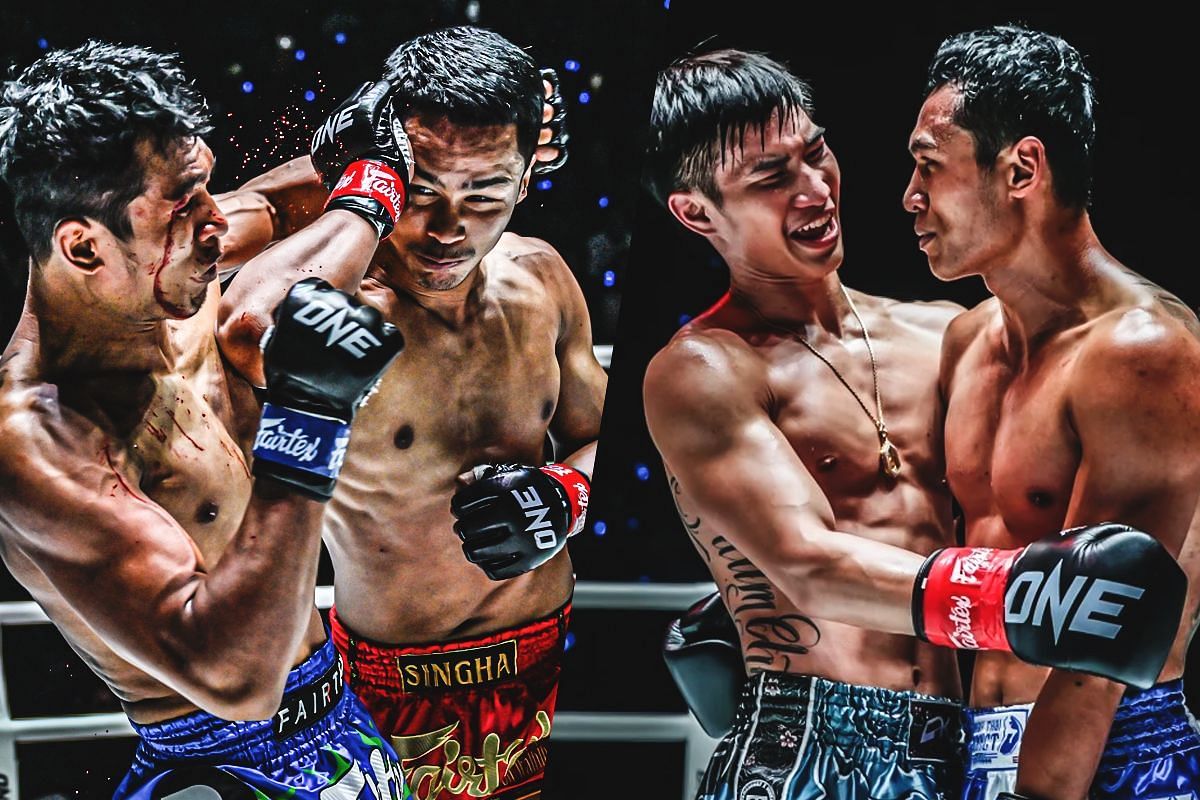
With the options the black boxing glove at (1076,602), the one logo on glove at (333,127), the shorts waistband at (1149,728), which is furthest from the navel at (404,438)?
the shorts waistband at (1149,728)

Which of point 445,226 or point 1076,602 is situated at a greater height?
point 445,226

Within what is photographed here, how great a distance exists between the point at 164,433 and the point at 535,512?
0.93 meters

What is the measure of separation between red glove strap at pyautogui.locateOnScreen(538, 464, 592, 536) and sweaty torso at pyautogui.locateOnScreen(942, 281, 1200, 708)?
3.11ft

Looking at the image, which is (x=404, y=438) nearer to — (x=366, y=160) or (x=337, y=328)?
(x=337, y=328)

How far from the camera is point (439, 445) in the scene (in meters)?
3.18

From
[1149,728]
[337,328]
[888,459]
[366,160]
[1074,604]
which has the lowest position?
[1149,728]

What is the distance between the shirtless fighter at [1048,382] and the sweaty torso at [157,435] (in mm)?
1737

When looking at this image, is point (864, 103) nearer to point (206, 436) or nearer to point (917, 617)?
point (917, 617)

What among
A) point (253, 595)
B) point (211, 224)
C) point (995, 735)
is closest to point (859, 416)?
point (995, 735)

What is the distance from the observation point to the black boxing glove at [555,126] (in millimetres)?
3209

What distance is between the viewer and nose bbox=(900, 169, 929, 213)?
307 cm

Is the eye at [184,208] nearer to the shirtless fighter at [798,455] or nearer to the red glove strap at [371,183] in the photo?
the red glove strap at [371,183]

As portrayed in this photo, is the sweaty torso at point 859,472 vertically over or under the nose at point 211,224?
under

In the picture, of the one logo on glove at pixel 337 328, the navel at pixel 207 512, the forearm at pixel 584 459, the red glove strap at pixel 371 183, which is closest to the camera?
the one logo on glove at pixel 337 328
